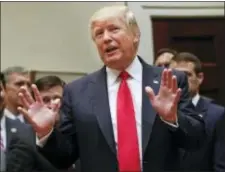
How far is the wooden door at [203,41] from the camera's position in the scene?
418cm

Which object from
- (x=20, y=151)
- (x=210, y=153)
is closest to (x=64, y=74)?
(x=20, y=151)

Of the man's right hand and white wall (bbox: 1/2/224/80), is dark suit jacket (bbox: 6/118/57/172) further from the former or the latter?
white wall (bbox: 1/2/224/80)

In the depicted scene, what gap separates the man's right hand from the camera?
1.90 meters

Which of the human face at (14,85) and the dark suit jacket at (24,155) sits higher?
the human face at (14,85)

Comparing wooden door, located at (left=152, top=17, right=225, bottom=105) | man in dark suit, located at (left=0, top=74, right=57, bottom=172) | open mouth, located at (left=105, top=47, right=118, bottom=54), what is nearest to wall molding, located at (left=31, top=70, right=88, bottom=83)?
wooden door, located at (left=152, top=17, right=225, bottom=105)

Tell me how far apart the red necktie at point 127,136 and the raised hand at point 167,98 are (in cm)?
11

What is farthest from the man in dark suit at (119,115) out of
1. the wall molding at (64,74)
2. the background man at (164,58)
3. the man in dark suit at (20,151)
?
the wall molding at (64,74)

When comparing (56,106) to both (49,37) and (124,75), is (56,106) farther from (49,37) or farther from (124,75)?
(49,37)

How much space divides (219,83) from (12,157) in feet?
6.80

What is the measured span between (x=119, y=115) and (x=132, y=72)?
0.57 feet

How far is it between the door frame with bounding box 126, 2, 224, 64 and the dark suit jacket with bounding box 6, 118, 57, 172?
5.19 ft

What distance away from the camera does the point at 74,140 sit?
6.64 feet

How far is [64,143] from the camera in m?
1.96

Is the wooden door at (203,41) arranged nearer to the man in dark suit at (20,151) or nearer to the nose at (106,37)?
the man in dark suit at (20,151)
